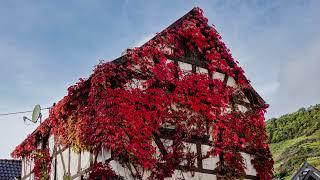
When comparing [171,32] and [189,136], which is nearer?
[189,136]

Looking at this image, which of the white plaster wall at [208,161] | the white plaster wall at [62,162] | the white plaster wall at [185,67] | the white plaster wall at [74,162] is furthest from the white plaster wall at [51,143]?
the white plaster wall at [208,161]

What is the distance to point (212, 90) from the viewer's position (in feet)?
53.4

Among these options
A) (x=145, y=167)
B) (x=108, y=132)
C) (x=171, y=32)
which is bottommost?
(x=145, y=167)

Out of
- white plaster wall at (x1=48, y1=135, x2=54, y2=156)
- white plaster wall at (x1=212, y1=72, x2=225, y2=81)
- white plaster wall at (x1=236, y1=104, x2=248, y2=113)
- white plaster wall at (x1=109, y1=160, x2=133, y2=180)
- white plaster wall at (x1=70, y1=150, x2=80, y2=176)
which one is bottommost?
white plaster wall at (x1=109, y1=160, x2=133, y2=180)

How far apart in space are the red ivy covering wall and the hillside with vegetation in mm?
37516

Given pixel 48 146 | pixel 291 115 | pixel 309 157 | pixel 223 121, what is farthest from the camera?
pixel 291 115

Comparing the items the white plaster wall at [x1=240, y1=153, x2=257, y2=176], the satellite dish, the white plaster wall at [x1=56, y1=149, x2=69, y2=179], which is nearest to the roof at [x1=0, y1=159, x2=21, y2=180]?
the satellite dish

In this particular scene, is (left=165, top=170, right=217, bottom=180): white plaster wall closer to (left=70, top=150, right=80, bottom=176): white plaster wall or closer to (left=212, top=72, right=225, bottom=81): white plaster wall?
(left=70, top=150, right=80, bottom=176): white plaster wall

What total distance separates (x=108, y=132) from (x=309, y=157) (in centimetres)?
4636

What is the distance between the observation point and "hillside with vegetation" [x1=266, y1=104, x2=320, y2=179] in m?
56.1

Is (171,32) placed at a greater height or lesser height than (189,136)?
greater

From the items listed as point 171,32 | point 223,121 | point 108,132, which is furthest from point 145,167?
point 171,32

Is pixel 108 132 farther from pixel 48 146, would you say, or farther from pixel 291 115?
pixel 291 115

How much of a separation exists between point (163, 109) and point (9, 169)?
43.2ft
